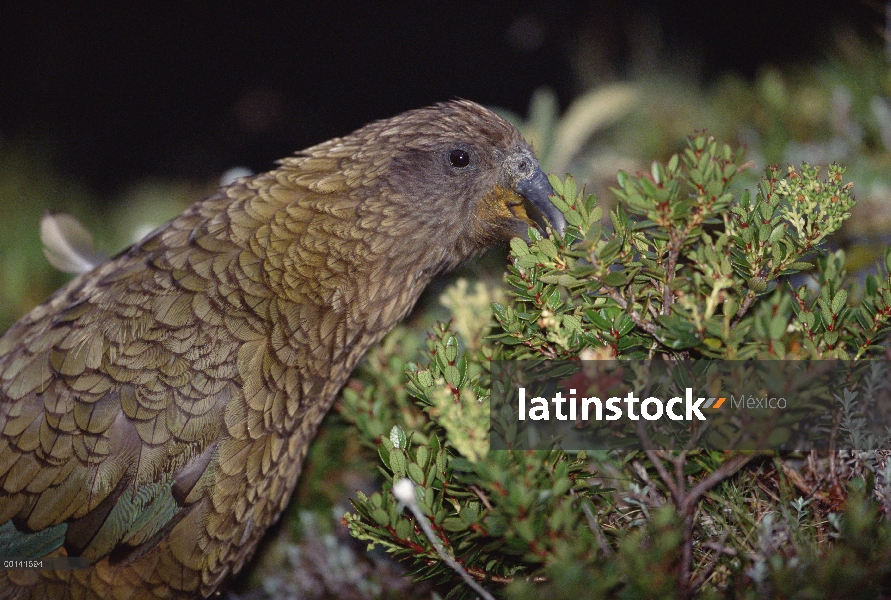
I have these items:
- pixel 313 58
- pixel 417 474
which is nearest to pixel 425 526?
pixel 417 474

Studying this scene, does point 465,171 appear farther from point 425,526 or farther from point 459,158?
point 425,526

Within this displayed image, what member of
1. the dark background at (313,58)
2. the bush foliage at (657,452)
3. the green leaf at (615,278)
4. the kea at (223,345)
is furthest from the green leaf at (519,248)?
the dark background at (313,58)

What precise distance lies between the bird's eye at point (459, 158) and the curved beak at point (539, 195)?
125mm

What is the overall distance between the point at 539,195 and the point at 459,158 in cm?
20

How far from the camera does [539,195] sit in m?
1.42

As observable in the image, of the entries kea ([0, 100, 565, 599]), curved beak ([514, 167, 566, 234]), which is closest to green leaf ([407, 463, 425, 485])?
kea ([0, 100, 565, 599])

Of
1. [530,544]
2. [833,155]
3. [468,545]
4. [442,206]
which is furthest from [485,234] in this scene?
[833,155]

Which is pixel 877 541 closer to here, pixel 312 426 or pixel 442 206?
pixel 442 206

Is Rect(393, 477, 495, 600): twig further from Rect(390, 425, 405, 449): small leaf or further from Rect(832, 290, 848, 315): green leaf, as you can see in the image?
Rect(832, 290, 848, 315): green leaf

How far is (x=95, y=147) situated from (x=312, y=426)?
8.65 ft

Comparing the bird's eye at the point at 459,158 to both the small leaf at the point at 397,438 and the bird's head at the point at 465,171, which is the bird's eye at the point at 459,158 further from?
the small leaf at the point at 397,438

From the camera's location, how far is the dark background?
10.4 ft

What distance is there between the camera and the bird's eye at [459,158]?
1468 mm

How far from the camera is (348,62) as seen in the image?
129 inches
